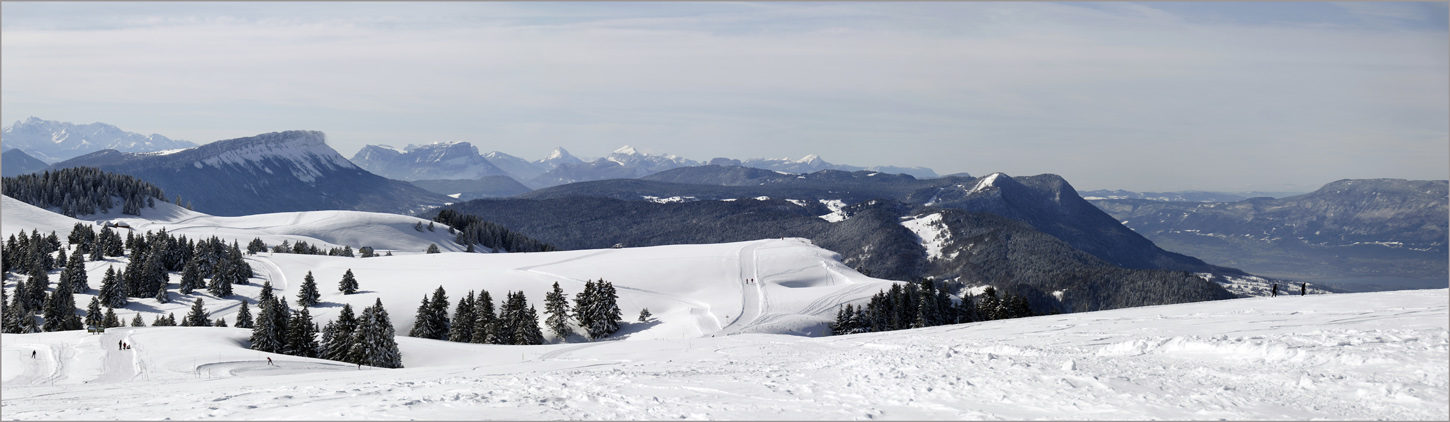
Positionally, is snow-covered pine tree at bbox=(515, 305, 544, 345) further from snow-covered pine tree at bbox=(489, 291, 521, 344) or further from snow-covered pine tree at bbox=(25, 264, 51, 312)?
snow-covered pine tree at bbox=(25, 264, 51, 312)

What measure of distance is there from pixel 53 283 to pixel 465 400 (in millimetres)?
84088

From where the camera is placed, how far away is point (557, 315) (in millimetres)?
74125

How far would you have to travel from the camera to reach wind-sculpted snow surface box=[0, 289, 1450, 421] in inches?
725

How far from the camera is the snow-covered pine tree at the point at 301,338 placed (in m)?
50.6

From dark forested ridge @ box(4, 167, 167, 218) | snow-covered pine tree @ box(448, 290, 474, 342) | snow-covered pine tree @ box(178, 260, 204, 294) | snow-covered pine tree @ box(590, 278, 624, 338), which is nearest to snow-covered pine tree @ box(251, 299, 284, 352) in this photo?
snow-covered pine tree @ box(448, 290, 474, 342)

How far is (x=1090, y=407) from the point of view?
18.5 meters

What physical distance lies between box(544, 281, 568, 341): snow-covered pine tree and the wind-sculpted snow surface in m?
35.8

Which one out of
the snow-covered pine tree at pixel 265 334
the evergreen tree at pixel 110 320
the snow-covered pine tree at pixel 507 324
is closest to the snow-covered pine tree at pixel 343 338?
the snow-covered pine tree at pixel 265 334

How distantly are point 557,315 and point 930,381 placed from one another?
186 feet

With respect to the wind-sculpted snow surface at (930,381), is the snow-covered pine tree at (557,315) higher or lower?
lower

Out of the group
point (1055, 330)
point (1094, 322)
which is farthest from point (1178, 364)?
point (1094, 322)

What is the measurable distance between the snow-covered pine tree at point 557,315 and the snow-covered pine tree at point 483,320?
277 inches

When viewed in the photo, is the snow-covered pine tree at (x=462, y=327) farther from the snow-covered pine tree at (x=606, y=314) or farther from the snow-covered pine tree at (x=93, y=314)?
the snow-covered pine tree at (x=93, y=314)

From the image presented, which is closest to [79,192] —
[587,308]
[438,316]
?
[438,316]
